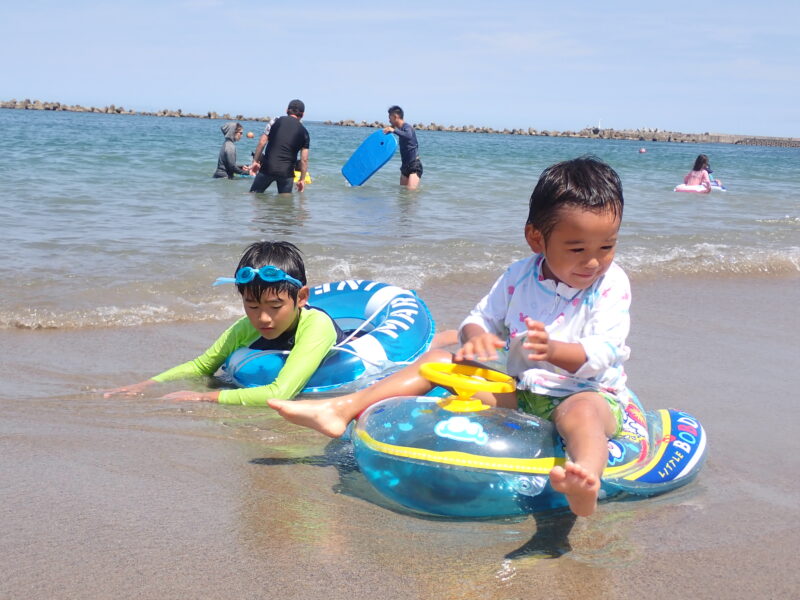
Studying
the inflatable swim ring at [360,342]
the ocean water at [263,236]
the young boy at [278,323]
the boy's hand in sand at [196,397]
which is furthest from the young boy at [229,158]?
the boy's hand in sand at [196,397]

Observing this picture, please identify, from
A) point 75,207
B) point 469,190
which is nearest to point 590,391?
point 75,207

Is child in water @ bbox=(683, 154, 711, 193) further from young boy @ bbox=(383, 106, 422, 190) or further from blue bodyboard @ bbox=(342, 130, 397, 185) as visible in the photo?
blue bodyboard @ bbox=(342, 130, 397, 185)

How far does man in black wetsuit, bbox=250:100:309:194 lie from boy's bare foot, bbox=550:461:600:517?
9840 millimetres

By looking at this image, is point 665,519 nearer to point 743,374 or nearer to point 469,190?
point 743,374

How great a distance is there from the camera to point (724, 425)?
12.0ft

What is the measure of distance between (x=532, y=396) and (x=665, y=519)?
0.58 metres

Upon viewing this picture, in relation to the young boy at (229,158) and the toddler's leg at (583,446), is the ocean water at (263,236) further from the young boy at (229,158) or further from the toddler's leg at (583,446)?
the toddler's leg at (583,446)

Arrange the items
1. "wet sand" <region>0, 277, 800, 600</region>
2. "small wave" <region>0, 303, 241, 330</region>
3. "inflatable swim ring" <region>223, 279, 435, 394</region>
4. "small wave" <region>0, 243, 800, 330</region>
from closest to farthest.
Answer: "wet sand" <region>0, 277, 800, 600</region>
"inflatable swim ring" <region>223, 279, 435, 394</region>
"small wave" <region>0, 303, 241, 330</region>
"small wave" <region>0, 243, 800, 330</region>

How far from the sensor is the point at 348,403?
3.13 meters

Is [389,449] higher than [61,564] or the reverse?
higher

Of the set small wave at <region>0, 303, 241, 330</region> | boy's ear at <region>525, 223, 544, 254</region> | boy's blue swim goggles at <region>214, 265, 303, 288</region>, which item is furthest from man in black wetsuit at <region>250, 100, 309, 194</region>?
boy's ear at <region>525, 223, 544, 254</region>

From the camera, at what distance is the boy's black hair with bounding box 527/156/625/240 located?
271cm

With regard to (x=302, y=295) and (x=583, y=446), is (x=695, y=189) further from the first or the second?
(x=583, y=446)

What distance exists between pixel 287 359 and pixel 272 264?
1.51ft
